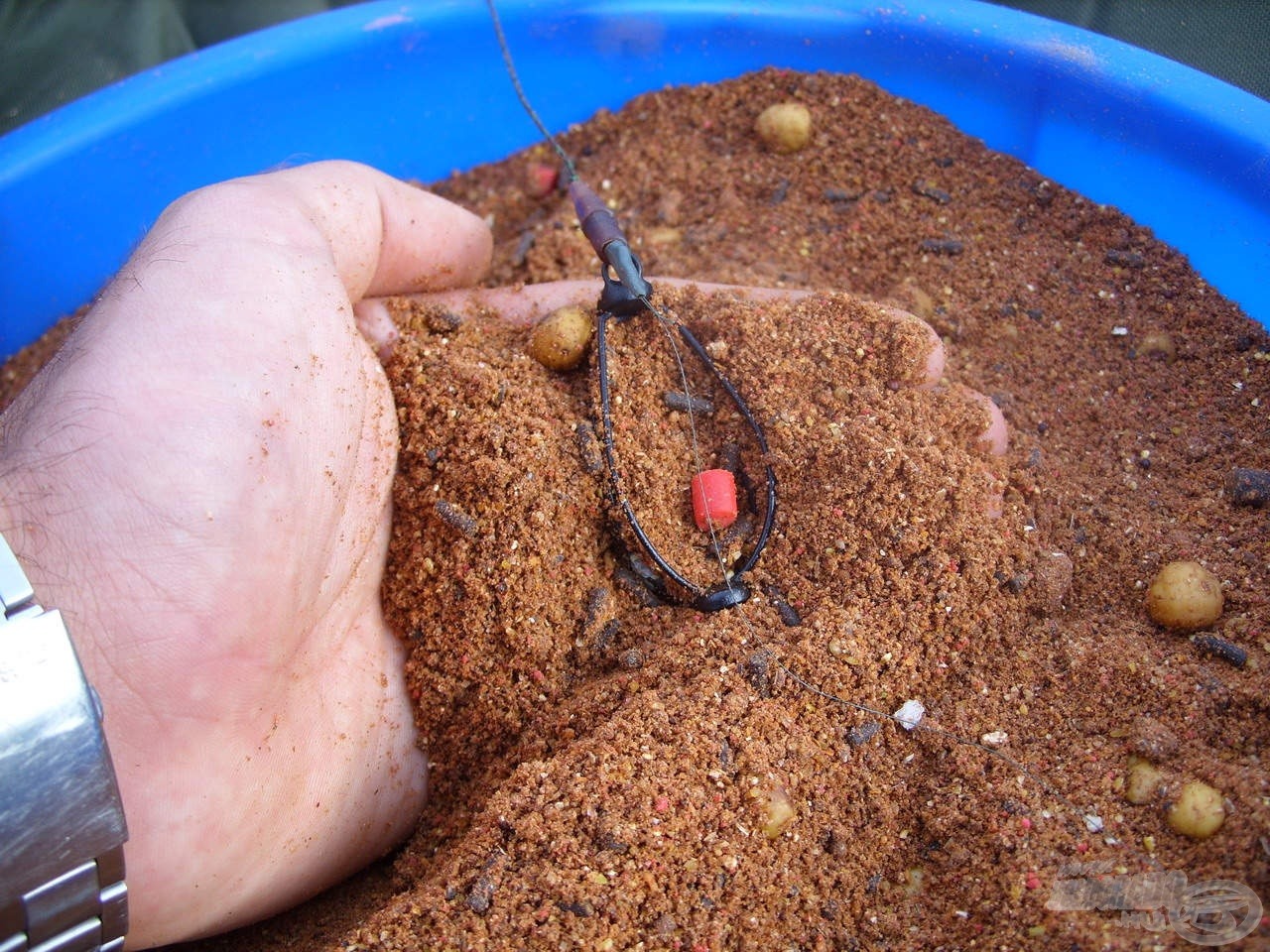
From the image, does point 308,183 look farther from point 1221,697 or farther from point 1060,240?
point 1221,697

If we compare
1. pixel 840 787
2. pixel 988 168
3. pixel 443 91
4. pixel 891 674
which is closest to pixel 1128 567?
pixel 891 674

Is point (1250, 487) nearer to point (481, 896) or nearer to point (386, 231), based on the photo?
point (481, 896)

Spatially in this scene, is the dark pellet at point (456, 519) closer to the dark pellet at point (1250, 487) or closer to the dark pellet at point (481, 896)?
the dark pellet at point (481, 896)

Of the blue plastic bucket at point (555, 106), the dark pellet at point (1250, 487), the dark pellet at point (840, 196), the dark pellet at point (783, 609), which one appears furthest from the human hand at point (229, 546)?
the dark pellet at point (1250, 487)

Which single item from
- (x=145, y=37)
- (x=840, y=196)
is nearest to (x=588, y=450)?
(x=840, y=196)

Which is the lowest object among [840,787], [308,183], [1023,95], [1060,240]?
[840,787]

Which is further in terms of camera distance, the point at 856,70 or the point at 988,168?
the point at 856,70

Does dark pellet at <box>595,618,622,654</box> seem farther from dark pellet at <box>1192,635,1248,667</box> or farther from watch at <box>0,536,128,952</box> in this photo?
dark pellet at <box>1192,635,1248,667</box>
